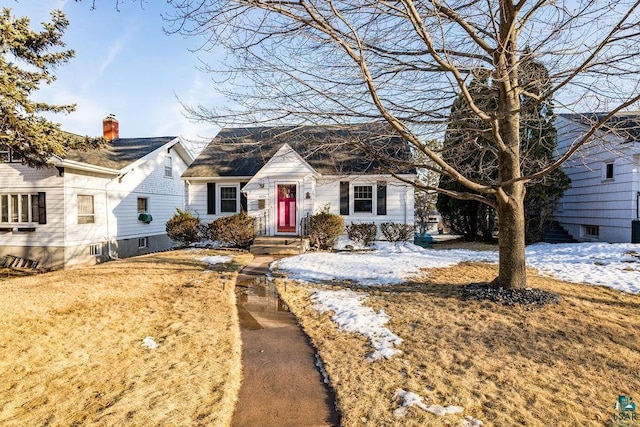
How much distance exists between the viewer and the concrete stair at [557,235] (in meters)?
15.6

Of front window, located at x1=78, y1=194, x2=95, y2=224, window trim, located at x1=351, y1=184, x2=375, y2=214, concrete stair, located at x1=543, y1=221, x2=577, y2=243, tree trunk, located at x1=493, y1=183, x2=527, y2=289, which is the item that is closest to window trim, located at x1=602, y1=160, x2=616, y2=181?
concrete stair, located at x1=543, y1=221, x2=577, y2=243

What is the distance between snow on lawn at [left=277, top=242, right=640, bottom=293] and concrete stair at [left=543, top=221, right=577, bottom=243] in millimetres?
3735

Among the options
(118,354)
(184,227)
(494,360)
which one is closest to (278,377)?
(118,354)

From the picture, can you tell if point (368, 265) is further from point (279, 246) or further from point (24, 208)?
point (24, 208)

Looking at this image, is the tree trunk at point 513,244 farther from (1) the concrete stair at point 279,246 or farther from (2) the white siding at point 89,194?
(2) the white siding at point 89,194

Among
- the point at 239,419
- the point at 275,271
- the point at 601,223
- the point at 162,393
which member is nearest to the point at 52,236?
the point at 275,271

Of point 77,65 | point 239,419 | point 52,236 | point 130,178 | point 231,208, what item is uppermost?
point 77,65

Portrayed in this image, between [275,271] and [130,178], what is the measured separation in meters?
10.9

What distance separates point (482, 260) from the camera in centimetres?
1051

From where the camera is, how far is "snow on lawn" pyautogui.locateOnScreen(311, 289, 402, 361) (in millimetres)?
4582

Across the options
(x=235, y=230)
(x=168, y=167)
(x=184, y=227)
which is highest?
(x=168, y=167)

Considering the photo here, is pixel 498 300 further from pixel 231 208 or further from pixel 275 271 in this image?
pixel 231 208

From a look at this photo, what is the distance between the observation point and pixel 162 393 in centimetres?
350

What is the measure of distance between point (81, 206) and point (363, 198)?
12.0 meters
